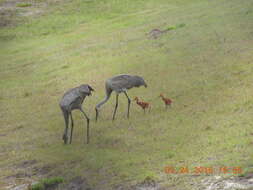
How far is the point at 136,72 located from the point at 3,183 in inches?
400

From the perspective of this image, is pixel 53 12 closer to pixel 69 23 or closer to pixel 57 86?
pixel 69 23

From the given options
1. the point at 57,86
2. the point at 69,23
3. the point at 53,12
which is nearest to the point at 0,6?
the point at 53,12

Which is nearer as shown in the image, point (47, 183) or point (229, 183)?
point (229, 183)

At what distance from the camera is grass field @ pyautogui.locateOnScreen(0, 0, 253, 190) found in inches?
473

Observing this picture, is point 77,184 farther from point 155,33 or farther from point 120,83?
point 155,33

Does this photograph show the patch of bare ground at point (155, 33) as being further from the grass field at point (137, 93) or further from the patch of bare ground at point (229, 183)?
the patch of bare ground at point (229, 183)

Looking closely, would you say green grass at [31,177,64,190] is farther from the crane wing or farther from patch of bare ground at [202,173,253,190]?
the crane wing

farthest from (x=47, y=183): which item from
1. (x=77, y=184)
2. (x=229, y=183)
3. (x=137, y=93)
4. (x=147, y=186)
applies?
(x=137, y=93)

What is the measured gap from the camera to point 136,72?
2145cm
